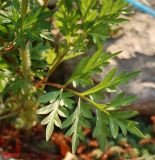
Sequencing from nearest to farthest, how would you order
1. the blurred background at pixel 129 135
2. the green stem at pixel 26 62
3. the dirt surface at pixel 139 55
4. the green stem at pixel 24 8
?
the green stem at pixel 24 8 → the green stem at pixel 26 62 → the blurred background at pixel 129 135 → the dirt surface at pixel 139 55

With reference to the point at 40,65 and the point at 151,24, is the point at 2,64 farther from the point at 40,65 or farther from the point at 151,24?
the point at 151,24

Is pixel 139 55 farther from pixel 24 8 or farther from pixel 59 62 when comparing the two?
pixel 24 8

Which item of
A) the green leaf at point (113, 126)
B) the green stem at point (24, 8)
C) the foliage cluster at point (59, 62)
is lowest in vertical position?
the green leaf at point (113, 126)

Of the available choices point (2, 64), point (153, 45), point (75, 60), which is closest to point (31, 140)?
point (75, 60)

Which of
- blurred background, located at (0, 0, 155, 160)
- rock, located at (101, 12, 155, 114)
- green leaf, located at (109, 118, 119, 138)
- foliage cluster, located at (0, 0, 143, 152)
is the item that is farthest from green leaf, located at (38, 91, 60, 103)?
rock, located at (101, 12, 155, 114)

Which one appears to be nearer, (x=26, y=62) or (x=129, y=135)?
(x=26, y=62)

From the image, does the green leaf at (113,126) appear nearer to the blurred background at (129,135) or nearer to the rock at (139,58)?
the blurred background at (129,135)

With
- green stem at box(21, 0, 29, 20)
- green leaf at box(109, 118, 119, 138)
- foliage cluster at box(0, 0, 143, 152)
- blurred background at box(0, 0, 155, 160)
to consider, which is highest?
green stem at box(21, 0, 29, 20)

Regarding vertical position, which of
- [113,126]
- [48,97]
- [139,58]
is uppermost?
[48,97]

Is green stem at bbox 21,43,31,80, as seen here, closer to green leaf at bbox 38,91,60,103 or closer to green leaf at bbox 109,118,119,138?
green leaf at bbox 38,91,60,103

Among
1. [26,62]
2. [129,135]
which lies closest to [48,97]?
[26,62]

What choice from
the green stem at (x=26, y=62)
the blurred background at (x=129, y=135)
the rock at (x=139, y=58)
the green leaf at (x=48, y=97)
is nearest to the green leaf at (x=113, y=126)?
the green leaf at (x=48, y=97)
